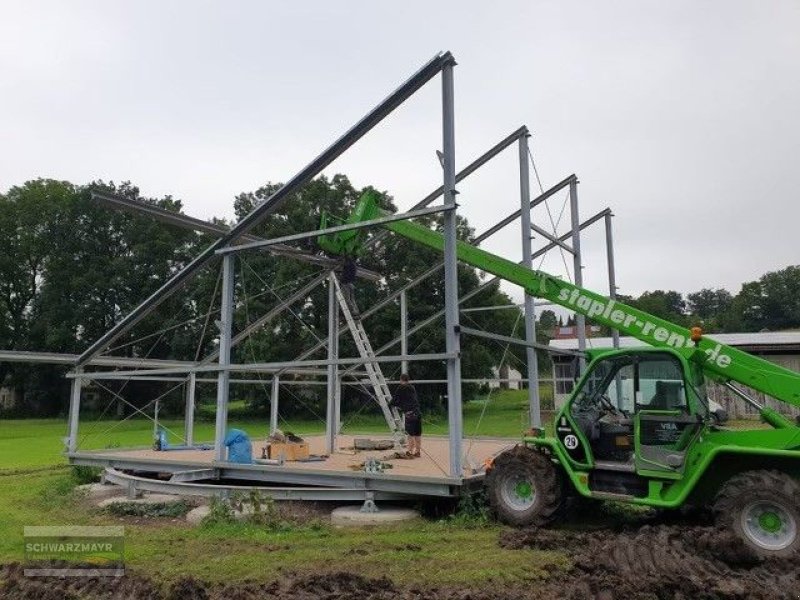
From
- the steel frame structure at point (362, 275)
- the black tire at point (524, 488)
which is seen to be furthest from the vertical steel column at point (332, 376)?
the black tire at point (524, 488)

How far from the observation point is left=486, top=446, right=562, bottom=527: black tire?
750 cm

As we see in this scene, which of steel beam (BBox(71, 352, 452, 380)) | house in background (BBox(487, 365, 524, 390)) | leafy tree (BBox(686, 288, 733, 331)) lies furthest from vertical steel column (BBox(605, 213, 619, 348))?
leafy tree (BBox(686, 288, 733, 331))

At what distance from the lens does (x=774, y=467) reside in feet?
21.4

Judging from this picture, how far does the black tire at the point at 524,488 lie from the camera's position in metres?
7.50

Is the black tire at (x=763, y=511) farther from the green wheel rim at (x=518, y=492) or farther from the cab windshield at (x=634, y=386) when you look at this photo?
the green wheel rim at (x=518, y=492)

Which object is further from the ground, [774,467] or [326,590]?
[774,467]

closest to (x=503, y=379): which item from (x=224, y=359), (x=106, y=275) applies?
(x=224, y=359)

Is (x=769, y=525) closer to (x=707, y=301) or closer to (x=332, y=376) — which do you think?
(x=332, y=376)

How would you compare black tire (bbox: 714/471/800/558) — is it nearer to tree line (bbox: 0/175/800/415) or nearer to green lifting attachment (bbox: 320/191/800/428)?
green lifting attachment (bbox: 320/191/800/428)

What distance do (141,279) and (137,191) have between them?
7.96m

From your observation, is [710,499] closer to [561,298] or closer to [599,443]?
[599,443]

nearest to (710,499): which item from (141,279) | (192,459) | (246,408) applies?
(192,459)

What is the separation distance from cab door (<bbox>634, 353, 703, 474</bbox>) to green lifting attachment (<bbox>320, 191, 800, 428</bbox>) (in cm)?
38

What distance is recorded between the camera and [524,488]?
25.5 ft
